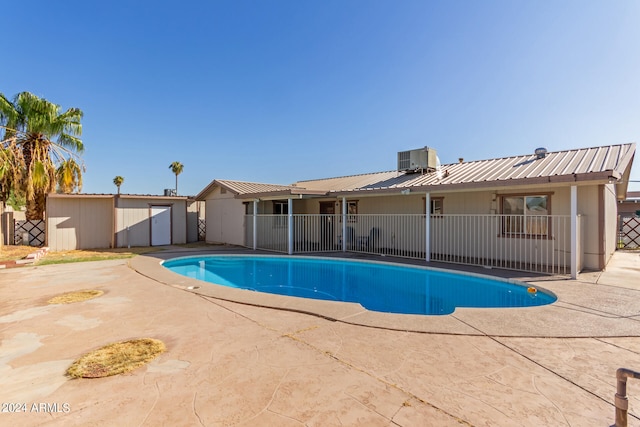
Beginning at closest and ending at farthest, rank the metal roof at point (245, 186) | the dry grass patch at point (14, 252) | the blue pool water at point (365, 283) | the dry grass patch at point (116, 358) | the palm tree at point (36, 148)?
the dry grass patch at point (116, 358)
the blue pool water at point (365, 283)
the dry grass patch at point (14, 252)
the palm tree at point (36, 148)
the metal roof at point (245, 186)

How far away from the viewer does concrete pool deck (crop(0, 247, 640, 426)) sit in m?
2.90

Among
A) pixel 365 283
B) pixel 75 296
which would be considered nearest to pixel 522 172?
pixel 365 283

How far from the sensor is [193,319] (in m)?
5.55

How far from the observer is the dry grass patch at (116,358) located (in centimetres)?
365

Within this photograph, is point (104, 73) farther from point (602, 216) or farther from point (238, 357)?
point (602, 216)

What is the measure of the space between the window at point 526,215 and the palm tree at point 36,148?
20.4 metres

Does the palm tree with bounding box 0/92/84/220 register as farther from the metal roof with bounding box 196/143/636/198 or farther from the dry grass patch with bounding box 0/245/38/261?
the metal roof with bounding box 196/143/636/198

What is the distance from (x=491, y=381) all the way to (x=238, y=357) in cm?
300

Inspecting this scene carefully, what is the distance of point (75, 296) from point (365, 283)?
785 centimetres

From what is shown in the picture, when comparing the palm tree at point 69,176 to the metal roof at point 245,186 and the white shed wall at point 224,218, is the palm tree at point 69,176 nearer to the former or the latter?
the white shed wall at point 224,218

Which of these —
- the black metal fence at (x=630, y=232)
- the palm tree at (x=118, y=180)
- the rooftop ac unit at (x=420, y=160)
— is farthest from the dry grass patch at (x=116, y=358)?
the palm tree at (x=118, y=180)

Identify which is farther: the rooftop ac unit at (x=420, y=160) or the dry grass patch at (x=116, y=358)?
the rooftop ac unit at (x=420, y=160)

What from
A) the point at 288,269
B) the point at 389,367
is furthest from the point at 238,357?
the point at 288,269

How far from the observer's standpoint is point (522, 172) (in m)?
10.5
